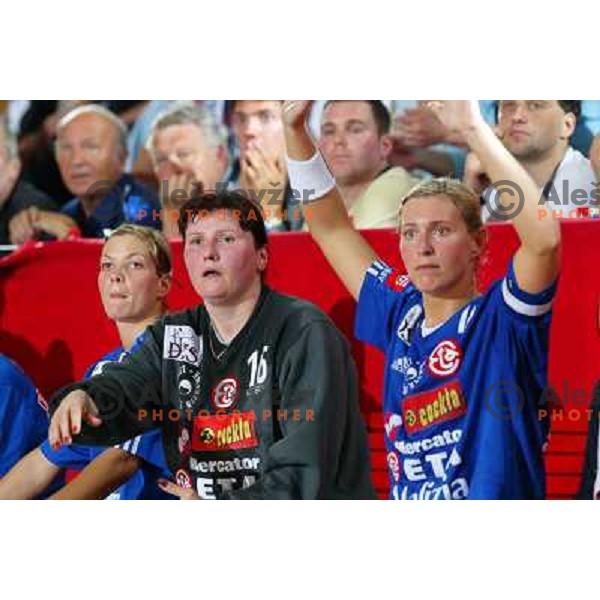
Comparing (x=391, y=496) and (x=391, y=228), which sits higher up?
(x=391, y=228)

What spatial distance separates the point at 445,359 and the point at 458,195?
1.17 feet

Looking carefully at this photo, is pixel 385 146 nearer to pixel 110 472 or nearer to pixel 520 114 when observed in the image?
pixel 520 114

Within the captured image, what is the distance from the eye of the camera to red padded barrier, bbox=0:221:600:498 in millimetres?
2980

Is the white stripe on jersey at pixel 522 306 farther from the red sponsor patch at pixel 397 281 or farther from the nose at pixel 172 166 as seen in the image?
the nose at pixel 172 166

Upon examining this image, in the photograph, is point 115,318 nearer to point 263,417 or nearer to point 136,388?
point 136,388

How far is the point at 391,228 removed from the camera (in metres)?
3.06

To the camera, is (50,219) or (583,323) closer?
(583,323)

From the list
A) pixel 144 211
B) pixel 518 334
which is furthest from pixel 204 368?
pixel 518 334

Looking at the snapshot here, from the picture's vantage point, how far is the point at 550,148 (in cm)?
302

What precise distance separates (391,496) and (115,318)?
0.74 m

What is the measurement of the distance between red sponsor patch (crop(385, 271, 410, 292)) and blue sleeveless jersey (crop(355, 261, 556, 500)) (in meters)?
0.03

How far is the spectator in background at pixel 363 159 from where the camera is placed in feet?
10.1

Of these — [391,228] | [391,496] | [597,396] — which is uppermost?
[391,228]

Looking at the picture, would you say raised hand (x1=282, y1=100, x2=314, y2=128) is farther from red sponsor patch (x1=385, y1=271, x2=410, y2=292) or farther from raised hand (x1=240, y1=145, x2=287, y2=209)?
red sponsor patch (x1=385, y1=271, x2=410, y2=292)
